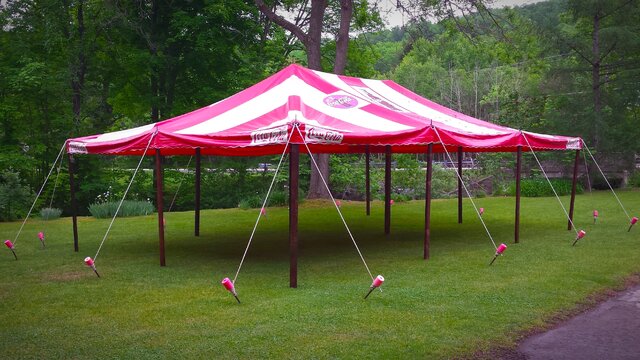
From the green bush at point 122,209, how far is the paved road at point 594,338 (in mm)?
12393

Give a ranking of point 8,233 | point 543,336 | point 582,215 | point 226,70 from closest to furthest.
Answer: point 543,336
point 8,233
point 582,215
point 226,70

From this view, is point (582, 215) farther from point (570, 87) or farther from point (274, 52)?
point (274, 52)

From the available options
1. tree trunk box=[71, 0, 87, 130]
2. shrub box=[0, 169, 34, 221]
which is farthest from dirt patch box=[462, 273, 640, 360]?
tree trunk box=[71, 0, 87, 130]

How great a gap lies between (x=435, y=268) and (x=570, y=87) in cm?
1823

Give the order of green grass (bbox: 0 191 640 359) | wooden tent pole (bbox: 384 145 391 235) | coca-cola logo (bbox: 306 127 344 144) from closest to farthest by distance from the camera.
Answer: green grass (bbox: 0 191 640 359) < coca-cola logo (bbox: 306 127 344 144) < wooden tent pole (bbox: 384 145 391 235)

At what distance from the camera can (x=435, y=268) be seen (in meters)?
8.02

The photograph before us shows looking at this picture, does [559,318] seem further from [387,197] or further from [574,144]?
[574,144]

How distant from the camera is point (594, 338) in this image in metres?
5.20

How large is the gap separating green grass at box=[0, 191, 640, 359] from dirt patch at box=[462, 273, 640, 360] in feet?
0.27

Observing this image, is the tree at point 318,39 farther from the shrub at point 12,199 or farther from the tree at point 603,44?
the tree at point 603,44

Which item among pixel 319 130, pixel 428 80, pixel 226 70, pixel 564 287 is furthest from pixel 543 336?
pixel 428 80

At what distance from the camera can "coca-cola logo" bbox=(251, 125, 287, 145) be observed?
696cm

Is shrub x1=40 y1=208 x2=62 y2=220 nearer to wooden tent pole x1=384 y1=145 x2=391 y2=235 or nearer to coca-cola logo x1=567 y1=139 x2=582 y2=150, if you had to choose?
wooden tent pole x1=384 y1=145 x2=391 y2=235

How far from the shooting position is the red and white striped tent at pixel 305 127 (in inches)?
285
